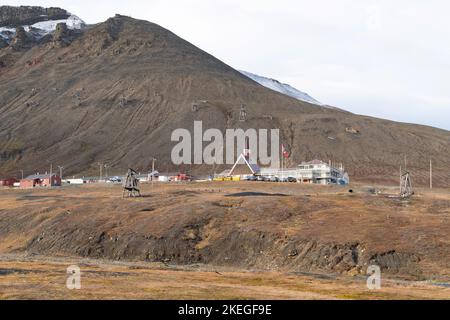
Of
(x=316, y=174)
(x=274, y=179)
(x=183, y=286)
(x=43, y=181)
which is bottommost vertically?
(x=183, y=286)

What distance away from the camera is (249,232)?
88.0m

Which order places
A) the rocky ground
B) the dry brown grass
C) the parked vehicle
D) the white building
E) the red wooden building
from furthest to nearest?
the red wooden building → the white building → the parked vehicle → the rocky ground → the dry brown grass

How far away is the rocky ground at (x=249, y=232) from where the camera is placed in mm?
77375

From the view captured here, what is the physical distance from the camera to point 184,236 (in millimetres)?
89500

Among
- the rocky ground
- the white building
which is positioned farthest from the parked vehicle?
the rocky ground

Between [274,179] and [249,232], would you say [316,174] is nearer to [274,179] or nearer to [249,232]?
[274,179]

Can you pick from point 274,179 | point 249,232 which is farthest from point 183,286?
point 274,179

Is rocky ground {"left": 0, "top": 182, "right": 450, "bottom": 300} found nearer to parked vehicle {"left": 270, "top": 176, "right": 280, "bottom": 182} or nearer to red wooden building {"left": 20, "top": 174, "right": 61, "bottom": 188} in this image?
parked vehicle {"left": 270, "top": 176, "right": 280, "bottom": 182}

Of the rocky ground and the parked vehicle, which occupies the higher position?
the parked vehicle

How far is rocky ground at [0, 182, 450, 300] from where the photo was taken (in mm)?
77375

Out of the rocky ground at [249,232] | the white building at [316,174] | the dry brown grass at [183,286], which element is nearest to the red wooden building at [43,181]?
the white building at [316,174]

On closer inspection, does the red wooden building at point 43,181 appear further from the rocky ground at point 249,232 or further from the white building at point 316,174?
the rocky ground at point 249,232
